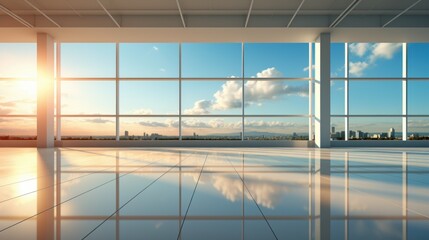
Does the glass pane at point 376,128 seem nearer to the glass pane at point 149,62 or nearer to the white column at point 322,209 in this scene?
the glass pane at point 149,62

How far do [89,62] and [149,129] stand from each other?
556cm

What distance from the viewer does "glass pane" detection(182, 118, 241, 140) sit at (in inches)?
682

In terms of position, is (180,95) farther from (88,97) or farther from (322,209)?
(322,209)

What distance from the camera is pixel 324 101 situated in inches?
623

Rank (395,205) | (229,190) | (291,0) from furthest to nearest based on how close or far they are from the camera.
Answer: (291,0)
(229,190)
(395,205)

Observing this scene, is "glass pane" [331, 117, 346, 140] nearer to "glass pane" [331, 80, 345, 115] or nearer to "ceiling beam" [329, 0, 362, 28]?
"glass pane" [331, 80, 345, 115]

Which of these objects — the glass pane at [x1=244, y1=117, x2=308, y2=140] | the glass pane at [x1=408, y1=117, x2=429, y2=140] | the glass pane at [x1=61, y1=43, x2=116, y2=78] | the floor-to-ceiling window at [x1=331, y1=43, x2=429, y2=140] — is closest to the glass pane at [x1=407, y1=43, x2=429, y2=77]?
the floor-to-ceiling window at [x1=331, y1=43, x2=429, y2=140]

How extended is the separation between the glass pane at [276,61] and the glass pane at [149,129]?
5563 mm

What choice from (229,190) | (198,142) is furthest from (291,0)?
(229,190)

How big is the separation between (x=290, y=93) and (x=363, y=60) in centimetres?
532

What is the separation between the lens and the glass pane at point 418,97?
687 inches

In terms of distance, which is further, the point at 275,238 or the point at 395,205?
the point at 395,205

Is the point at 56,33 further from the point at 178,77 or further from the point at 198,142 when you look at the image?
the point at 198,142

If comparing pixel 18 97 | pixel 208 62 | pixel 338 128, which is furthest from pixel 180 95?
pixel 338 128
